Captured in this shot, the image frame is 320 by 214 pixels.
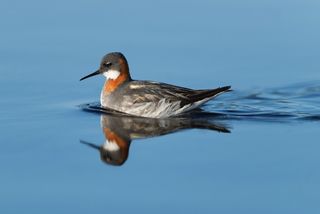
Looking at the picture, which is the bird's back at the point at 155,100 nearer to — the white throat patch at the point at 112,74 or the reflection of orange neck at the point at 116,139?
the white throat patch at the point at 112,74

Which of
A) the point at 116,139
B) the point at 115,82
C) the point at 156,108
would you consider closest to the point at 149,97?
the point at 156,108

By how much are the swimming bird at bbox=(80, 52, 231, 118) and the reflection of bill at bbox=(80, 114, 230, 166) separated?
276mm

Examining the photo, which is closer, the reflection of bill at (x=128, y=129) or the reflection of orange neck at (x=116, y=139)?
the reflection of bill at (x=128, y=129)

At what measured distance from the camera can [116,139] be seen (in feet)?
41.5

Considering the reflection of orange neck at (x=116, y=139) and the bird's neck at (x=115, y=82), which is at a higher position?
the bird's neck at (x=115, y=82)

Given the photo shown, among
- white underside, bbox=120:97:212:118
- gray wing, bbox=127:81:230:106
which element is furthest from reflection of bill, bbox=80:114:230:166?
gray wing, bbox=127:81:230:106

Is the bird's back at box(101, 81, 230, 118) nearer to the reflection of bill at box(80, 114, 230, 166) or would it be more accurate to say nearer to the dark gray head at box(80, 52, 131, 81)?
the reflection of bill at box(80, 114, 230, 166)

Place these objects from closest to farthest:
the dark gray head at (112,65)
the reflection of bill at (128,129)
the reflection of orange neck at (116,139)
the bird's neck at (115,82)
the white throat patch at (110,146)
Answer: the reflection of bill at (128,129) → the white throat patch at (110,146) → the reflection of orange neck at (116,139) → the bird's neck at (115,82) → the dark gray head at (112,65)

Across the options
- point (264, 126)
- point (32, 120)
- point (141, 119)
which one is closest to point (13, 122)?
point (32, 120)

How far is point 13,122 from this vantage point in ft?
43.7

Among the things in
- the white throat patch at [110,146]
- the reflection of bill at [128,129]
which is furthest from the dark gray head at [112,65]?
the white throat patch at [110,146]

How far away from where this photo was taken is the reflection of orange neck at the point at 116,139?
12253 millimetres

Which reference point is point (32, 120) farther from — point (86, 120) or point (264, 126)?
point (264, 126)

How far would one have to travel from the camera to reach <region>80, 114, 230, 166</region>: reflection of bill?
1198cm
